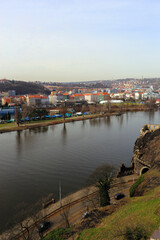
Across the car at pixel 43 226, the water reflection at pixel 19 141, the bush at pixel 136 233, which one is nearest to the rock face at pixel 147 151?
the bush at pixel 136 233

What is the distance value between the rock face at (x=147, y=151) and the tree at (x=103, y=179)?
A: 7.01ft

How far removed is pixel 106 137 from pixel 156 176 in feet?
51.7

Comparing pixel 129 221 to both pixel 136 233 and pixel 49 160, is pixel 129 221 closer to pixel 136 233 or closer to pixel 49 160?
pixel 136 233

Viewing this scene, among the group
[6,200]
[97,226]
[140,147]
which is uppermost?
[140,147]

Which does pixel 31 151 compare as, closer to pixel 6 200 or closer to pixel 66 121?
→ pixel 6 200

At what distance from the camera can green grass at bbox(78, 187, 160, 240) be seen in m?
6.39

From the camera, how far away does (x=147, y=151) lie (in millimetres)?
14891

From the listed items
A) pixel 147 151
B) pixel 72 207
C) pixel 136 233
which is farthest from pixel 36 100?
pixel 136 233

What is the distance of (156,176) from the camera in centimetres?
1141

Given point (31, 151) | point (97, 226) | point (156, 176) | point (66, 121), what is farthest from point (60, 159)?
point (66, 121)

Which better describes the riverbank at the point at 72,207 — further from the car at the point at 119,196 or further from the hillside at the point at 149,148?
the hillside at the point at 149,148

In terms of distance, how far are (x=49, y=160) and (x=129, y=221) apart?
12.4m

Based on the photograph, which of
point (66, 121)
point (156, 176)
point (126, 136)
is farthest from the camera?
point (66, 121)

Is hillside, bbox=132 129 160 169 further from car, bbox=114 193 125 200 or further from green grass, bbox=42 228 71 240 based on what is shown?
green grass, bbox=42 228 71 240
